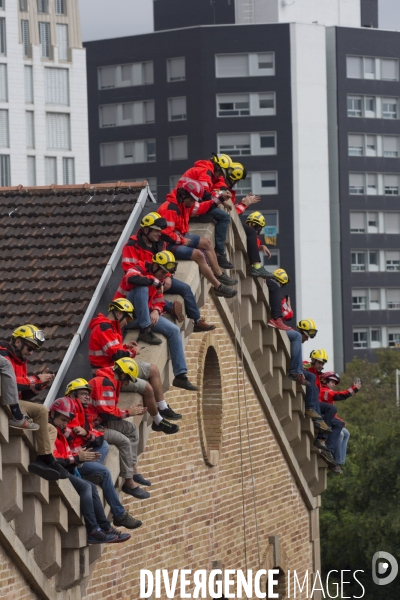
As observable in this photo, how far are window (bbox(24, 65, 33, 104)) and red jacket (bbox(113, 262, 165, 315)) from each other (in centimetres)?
7053

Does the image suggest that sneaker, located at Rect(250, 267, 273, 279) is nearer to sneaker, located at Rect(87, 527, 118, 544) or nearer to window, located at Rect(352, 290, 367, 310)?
sneaker, located at Rect(87, 527, 118, 544)

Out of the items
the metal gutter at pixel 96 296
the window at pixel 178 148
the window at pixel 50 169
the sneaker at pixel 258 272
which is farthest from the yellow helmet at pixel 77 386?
the window at pixel 178 148

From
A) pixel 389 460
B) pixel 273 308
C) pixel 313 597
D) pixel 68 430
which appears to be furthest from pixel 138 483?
pixel 389 460

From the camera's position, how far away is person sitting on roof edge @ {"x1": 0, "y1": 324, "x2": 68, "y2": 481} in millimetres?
12016

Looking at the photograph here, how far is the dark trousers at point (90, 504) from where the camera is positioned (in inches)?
521

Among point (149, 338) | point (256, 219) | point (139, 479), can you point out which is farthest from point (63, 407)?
point (256, 219)

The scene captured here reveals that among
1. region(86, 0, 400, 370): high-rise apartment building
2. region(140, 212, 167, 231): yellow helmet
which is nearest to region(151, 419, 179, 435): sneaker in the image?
region(140, 212, 167, 231): yellow helmet

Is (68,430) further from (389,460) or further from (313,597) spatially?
(389,460)

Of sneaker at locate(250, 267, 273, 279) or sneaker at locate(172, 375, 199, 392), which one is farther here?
sneaker at locate(250, 267, 273, 279)

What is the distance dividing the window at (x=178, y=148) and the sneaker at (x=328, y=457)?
7128 centimetres

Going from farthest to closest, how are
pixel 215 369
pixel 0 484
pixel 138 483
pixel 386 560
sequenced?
pixel 386 560, pixel 215 369, pixel 138 483, pixel 0 484

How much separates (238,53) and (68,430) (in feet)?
259

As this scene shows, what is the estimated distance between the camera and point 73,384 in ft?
44.9

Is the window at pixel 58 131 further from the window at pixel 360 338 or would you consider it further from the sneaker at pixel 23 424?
the sneaker at pixel 23 424
